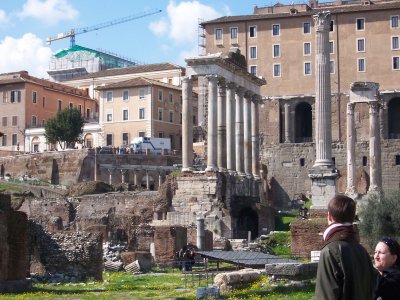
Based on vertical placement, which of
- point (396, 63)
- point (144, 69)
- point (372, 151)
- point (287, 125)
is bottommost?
point (372, 151)

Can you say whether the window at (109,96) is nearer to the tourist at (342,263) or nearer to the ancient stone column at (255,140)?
the ancient stone column at (255,140)

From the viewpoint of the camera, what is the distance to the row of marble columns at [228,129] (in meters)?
43.3

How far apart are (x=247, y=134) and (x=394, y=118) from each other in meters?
17.4

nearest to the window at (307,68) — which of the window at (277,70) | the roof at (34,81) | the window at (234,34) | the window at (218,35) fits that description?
the window at (277,70)

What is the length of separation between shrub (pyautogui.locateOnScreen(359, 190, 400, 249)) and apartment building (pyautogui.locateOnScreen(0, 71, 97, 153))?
A: 47.4 meters

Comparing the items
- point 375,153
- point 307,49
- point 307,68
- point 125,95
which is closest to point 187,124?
point 375,153

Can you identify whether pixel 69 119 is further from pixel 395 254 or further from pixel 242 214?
pixel 395 254

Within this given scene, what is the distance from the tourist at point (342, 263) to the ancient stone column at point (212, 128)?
1464 inches

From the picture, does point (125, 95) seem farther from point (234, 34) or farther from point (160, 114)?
point (234, 34)

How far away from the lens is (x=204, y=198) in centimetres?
4209

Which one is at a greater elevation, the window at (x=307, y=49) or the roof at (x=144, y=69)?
the roof at (x=144, y=69)

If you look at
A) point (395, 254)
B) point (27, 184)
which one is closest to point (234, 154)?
point (27, 184)

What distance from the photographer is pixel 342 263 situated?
5426mm

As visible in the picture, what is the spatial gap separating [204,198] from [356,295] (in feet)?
120
